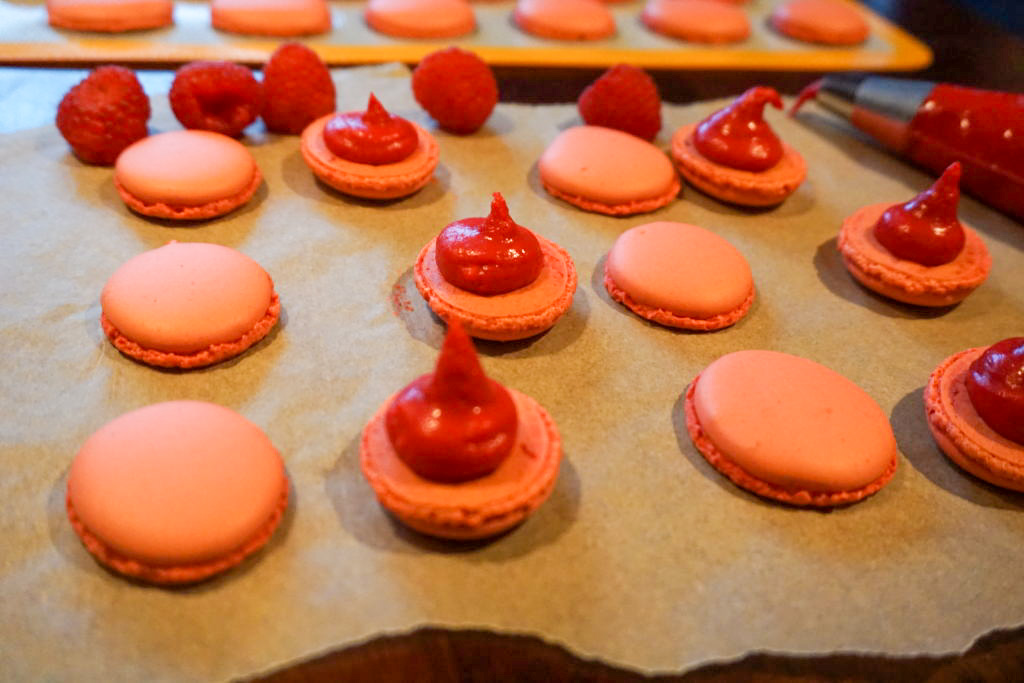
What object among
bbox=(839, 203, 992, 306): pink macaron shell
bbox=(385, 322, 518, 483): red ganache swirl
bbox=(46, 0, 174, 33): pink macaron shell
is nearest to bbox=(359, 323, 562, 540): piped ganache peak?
bbox=(385, 322, 518, 483): red ganache swirl

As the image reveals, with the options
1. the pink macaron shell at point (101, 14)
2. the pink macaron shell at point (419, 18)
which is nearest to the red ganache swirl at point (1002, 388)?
the pink macaron shell at point (419, 18)

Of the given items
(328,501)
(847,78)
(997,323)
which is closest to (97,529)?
(328,501)

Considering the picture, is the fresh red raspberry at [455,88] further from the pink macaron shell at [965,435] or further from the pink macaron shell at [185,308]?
the pink macaron shell at [965,435]

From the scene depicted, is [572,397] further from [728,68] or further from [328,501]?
[728,68]

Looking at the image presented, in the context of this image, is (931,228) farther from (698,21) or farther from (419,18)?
(419,18)

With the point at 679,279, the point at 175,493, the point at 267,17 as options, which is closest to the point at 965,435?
the point at 679,279

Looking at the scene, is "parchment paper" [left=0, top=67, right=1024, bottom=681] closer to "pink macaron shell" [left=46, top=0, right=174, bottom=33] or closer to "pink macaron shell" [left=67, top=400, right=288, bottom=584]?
"pink macaron shell" [left=67, top=400, right=288, bottom=584]
